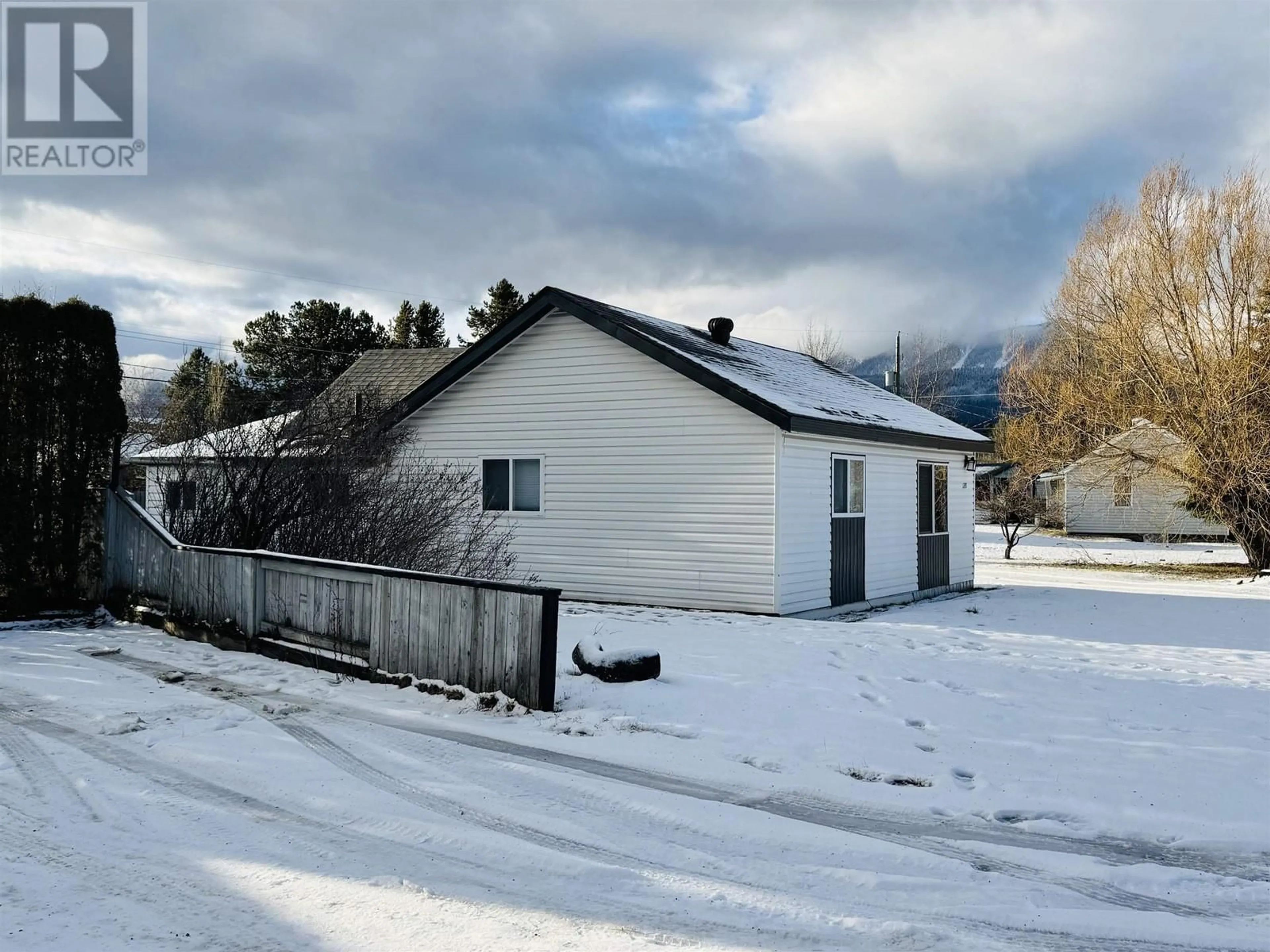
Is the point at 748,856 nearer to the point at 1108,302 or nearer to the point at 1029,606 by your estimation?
the point at 1029,606

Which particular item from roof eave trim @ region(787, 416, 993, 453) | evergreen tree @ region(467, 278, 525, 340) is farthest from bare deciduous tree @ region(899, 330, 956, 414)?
roof eave trim @ region(787, 416, 993, 453)

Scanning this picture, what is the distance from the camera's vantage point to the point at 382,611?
8.23 metres

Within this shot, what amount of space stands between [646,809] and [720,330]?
1288 centimetres

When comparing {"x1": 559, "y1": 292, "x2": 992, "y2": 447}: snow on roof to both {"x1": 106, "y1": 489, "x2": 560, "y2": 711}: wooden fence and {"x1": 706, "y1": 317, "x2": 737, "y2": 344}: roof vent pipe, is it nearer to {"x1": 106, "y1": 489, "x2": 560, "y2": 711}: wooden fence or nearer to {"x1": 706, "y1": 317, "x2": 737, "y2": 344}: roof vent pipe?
{"x1": 706, "y1": 317, "x2": 737, "y2": 344}: roof vent pipe

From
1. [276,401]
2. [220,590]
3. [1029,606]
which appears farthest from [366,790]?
[1029,606]

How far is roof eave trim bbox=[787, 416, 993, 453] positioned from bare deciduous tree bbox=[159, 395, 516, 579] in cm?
451

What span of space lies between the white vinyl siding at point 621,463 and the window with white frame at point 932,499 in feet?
17.8

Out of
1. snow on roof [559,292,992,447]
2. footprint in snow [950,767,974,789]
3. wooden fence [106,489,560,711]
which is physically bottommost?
footprint in snow [950,767,974,789]

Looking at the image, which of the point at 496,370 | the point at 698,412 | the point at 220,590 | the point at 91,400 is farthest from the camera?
the point at 496,370

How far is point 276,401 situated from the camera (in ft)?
41.9

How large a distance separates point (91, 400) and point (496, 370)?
592cm

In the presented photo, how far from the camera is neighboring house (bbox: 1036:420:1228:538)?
25.3 meters

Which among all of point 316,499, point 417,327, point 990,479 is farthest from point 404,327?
point 316,499

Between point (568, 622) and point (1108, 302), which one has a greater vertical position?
point (1108, 302)
